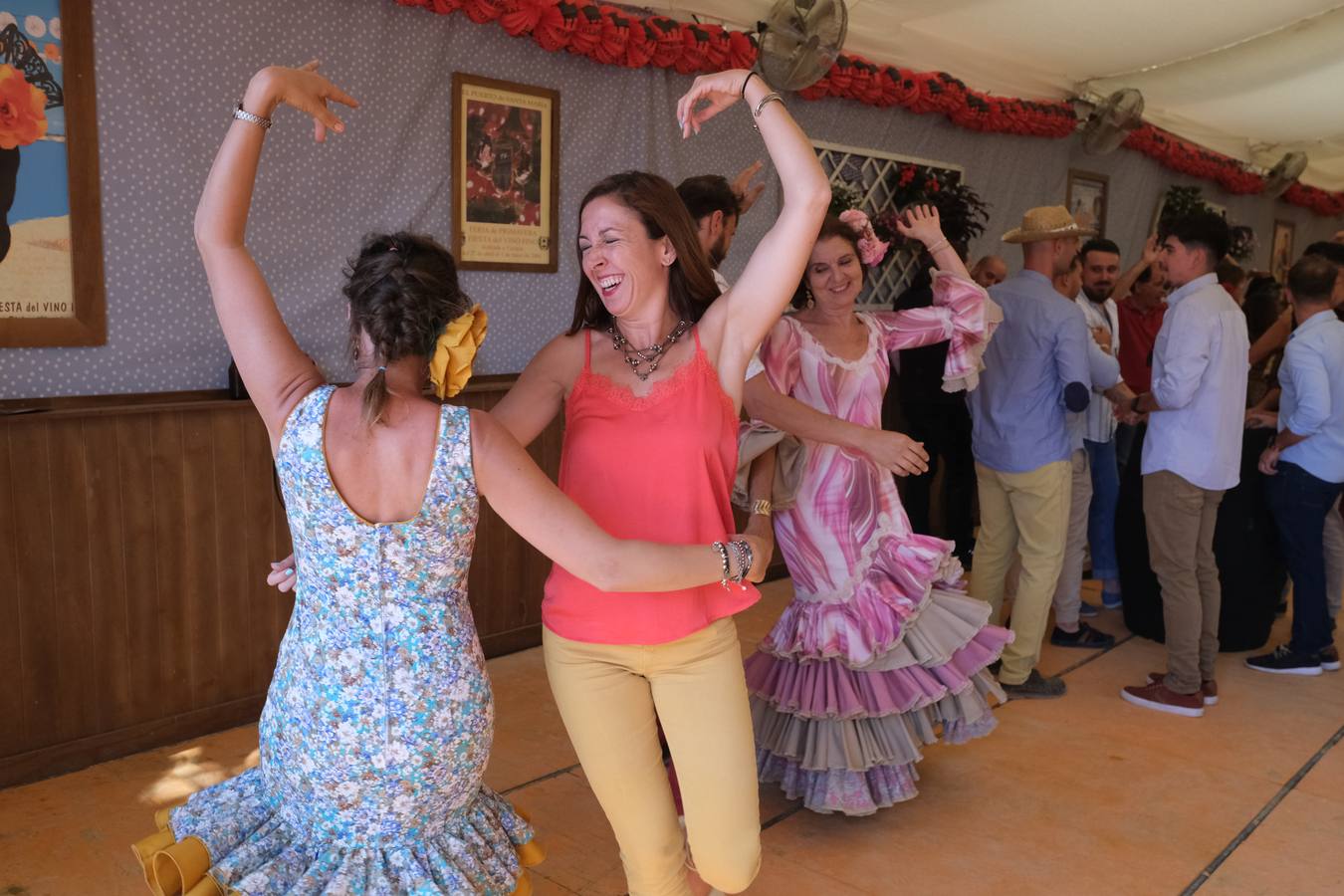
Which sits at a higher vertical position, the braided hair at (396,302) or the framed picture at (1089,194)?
the framed picture at (1089,194)

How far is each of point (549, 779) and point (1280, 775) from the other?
8.21 feet

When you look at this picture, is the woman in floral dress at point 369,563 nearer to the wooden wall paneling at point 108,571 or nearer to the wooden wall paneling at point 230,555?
the wooden wall paneling at point 108,571

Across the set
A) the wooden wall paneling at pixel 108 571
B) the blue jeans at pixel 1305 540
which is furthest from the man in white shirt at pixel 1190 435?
the wooden wall paneling at pixel 108 571

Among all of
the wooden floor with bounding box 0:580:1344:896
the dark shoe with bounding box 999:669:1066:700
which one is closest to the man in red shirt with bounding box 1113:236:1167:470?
the dark shoe with bounding box 999:669:1066:700

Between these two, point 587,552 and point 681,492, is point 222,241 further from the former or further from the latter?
point 681,492

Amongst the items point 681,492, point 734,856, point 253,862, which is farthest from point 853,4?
point 253,862

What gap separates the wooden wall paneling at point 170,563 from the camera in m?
3.85

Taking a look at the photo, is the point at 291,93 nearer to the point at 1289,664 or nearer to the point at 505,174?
the point at 505,174

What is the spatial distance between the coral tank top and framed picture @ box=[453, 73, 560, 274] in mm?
2721

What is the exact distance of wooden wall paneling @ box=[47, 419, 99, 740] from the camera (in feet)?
11.8

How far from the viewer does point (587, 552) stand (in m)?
1.82

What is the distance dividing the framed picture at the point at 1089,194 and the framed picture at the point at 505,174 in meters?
4.90

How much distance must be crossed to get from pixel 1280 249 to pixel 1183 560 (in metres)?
9.56

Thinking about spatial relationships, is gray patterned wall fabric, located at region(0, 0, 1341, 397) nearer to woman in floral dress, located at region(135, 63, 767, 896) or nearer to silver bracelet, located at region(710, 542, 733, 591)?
woman in floral dress, located at region(135, 63, 767, 896)
